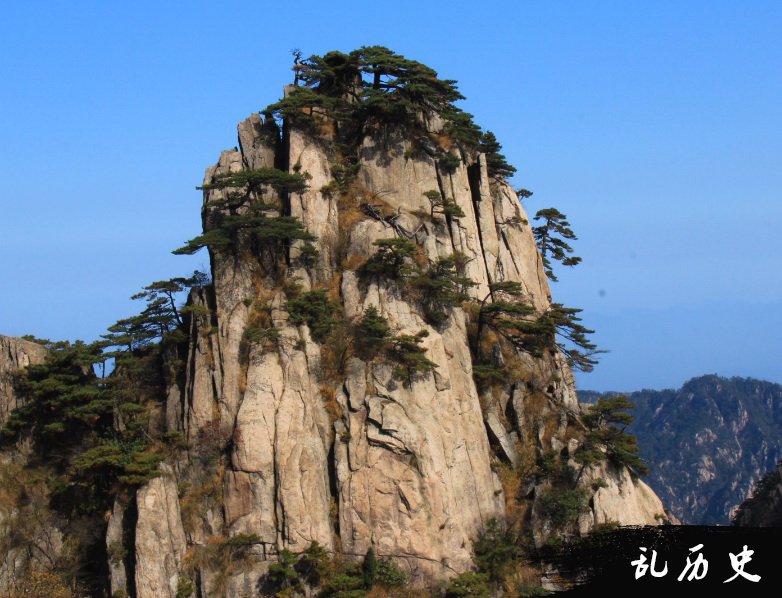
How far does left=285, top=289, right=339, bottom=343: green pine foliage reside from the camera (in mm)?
51094

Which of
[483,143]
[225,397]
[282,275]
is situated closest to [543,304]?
[483,143]

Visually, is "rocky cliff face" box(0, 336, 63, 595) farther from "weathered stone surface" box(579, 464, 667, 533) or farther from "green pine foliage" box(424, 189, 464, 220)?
"weathered stone surface" box(579, 464, 667, 533)

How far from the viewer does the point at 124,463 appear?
49.0 metres

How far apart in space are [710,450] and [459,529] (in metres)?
158

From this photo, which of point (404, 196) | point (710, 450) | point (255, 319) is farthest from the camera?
point (710, 450)

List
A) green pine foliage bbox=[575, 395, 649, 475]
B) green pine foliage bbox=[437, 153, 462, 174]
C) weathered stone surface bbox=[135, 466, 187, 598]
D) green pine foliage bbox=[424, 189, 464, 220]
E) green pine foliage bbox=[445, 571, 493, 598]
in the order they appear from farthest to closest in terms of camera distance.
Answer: green pine foliage bbox=[437, 153, 462, 174] → green pine foliage bbox=[424, 189, 464, 220] → green pine foliage bbox=[575, 395, 649, 475] → weathered stone surface bbox=[135, 466, 187, 598] → green pine foliage bbox=[445, 571, 493, 598]

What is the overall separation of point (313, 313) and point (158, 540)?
12582mm

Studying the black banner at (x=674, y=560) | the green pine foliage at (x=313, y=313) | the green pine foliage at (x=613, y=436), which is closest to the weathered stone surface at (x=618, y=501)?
the green pine foliage at (x=613, y=436)

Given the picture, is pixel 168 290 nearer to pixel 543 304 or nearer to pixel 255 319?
pixel 255 319

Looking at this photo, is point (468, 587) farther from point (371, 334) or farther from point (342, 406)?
point (371, 334)

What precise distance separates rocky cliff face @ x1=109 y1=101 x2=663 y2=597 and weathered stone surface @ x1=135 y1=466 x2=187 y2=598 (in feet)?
0.20

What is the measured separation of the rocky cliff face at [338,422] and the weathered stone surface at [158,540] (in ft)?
0.20

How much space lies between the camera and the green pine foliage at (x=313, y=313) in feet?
168

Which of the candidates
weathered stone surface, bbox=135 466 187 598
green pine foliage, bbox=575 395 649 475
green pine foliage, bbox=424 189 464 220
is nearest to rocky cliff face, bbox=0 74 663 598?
weathered stone surface, bbox=135 466 187 598
